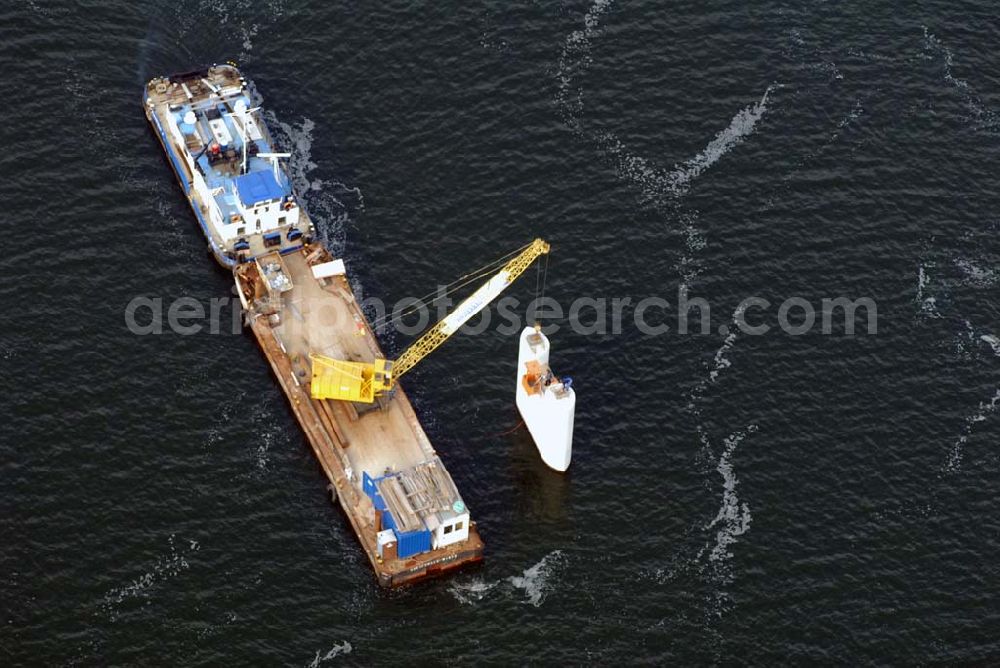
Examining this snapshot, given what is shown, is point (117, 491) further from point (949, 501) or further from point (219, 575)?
point (949, 501)

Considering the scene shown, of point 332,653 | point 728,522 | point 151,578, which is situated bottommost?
point 728,522

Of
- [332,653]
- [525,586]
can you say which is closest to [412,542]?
[525,586]

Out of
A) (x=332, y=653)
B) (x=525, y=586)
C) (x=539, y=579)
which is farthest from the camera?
(x=539, y=579)

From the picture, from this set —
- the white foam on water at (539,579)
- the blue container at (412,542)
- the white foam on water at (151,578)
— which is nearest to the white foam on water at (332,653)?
the blue container at (412,542)

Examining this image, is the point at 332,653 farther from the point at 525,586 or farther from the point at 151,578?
the point at 525,586

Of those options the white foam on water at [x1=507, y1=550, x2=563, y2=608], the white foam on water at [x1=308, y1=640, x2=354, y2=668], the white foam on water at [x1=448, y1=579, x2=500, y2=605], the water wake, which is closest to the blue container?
the white foam on water at [x1=448, y1=579, x2=500, y2=605]

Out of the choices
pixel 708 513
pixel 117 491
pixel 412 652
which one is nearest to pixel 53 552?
pixel 117 491
